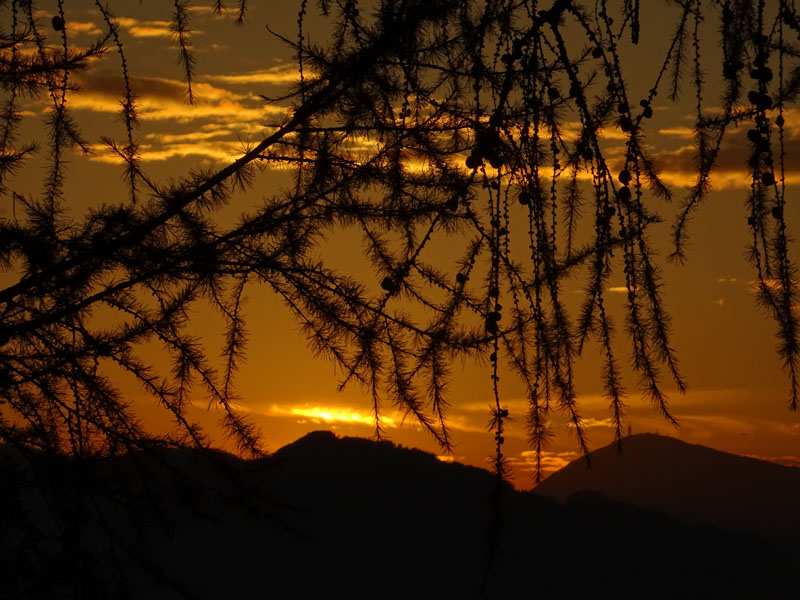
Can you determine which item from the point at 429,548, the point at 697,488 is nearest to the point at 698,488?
the point at 697,488

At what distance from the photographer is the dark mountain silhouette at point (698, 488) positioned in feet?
179

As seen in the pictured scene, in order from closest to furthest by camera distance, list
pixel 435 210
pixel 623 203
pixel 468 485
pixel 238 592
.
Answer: pixel 623 203 → pixel 435 210 → pixel 468 485 → pixel 238 592

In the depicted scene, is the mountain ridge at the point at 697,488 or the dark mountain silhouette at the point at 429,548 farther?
the mountain ridge at the point at 697,488

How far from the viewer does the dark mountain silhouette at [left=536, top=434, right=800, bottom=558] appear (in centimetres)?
5452

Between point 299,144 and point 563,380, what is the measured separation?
0.85m

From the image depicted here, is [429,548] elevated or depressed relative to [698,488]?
depressed

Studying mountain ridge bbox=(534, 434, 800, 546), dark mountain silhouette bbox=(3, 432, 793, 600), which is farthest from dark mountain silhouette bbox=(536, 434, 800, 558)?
dark mountain silhouette bbox=(3, 432, 793, 600)

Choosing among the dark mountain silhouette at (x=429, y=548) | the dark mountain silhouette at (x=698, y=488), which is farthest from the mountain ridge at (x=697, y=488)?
the dark mountain silhouette at (x=429, y=548)

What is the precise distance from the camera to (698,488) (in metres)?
59.4

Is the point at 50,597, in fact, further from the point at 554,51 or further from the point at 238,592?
the point at 238,592

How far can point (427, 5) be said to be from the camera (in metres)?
1.90

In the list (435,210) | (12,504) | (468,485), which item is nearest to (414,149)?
(435,210)

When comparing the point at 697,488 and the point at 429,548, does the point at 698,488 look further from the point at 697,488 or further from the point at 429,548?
the point at 429,548

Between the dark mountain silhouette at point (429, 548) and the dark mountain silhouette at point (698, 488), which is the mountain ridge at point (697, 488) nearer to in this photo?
the dark mountain silhouette at point (698, 488)
